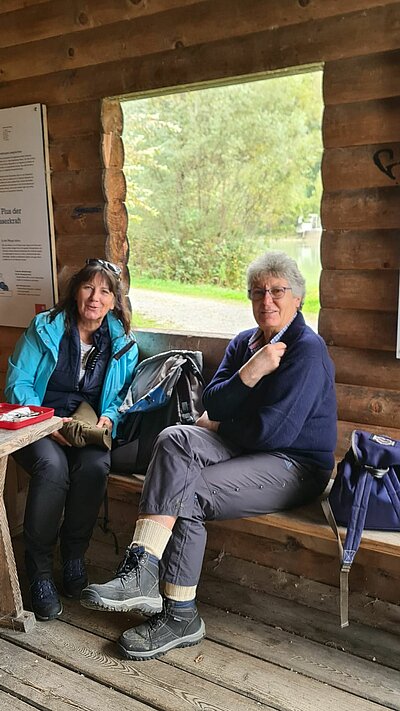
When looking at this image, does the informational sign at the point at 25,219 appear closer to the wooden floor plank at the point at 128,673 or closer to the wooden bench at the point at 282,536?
the wooden bench at the point at 282,536

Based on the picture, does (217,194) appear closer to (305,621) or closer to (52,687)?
(305,621)

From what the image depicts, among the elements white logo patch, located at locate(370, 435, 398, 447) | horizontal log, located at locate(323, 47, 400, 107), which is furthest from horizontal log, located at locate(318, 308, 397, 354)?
horizontal log, located at locate(323, 47, 400, 107)

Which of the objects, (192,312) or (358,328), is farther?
(192,312)

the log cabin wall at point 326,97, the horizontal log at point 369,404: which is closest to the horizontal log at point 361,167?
the log cabin wall at point 326,97

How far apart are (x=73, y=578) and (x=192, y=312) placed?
4.44ft

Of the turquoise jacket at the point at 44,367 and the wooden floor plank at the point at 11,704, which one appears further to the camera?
the turquoise jacket at the point at 44,367

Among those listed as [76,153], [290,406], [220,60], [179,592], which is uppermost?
[220,60]

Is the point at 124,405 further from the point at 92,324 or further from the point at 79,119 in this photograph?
the point at 79,119

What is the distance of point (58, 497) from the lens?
2.53 metres

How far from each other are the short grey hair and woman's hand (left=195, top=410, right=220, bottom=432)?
0.57 meters

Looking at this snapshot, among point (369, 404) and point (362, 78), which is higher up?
point (362, 78)

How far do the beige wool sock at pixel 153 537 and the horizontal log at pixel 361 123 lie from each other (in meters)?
1.54

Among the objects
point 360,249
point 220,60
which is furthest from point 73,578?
point 220,60

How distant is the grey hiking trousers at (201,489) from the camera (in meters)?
2.19
